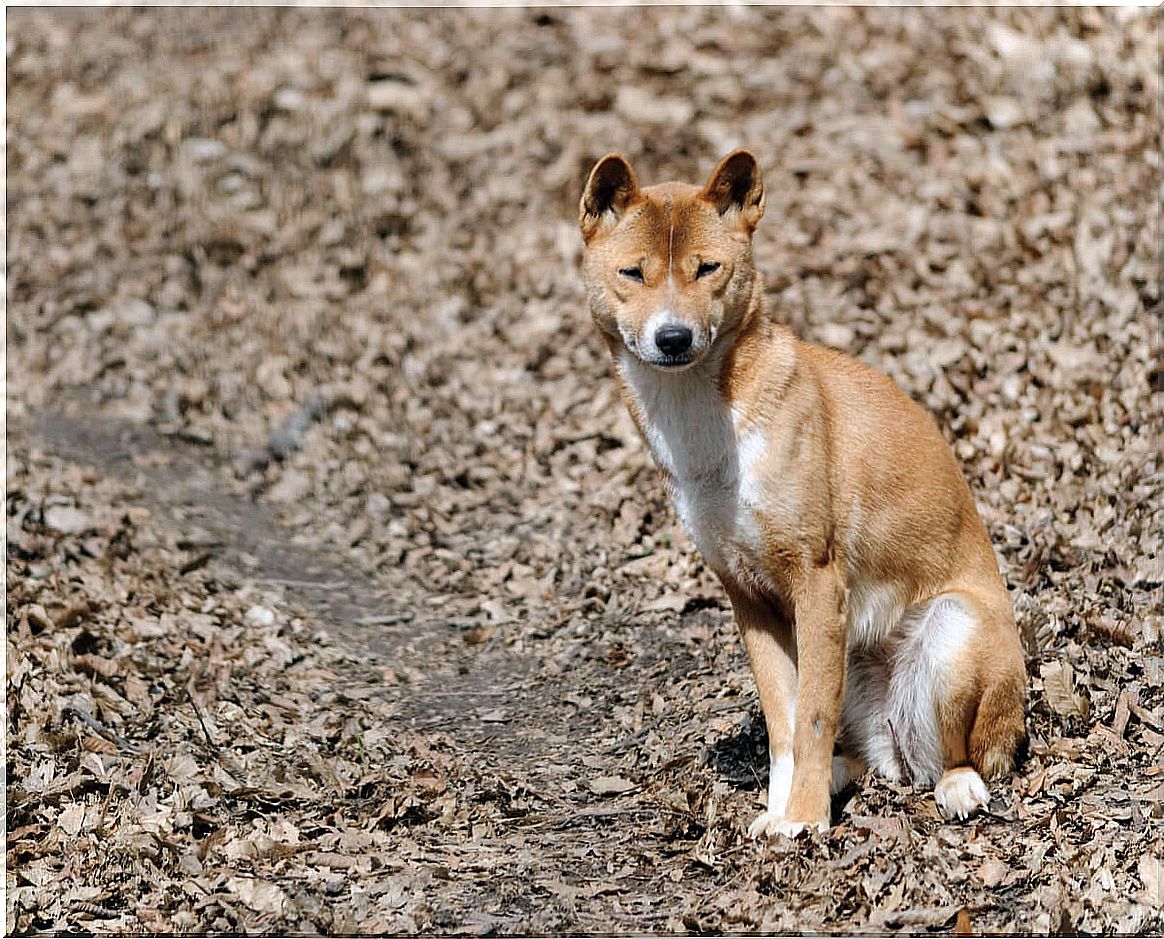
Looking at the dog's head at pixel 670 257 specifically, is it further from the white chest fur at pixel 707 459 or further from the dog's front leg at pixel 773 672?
the dog's front leg at pixel 773 672

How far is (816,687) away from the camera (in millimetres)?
4949

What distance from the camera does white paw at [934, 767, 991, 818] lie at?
507cm

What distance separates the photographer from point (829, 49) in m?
11.3

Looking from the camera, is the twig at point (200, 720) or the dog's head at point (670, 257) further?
the twig at point (200, 720)

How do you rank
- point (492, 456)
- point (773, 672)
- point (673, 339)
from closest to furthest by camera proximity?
point (673, 339)
point (773, 672)
point (492, 456)

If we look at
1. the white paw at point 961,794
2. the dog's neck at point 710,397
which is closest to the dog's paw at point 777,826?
the white paw at point 961,794

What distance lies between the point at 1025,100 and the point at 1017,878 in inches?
296

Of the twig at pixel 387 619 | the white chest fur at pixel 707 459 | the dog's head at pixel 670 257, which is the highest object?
the dog's head at pixel 670 257

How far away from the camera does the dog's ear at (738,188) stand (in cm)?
499

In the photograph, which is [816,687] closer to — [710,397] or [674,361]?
[710,397]

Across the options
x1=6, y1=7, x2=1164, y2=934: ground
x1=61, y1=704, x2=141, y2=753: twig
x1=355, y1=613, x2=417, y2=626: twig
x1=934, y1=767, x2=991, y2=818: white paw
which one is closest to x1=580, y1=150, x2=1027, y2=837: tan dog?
x1=934, y1=767, x2=991, y2=818: white paw

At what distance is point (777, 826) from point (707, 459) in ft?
4.52

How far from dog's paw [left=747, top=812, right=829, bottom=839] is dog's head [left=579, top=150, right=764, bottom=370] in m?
1.72

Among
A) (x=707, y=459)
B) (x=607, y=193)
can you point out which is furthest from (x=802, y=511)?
(x=607, y=193)
